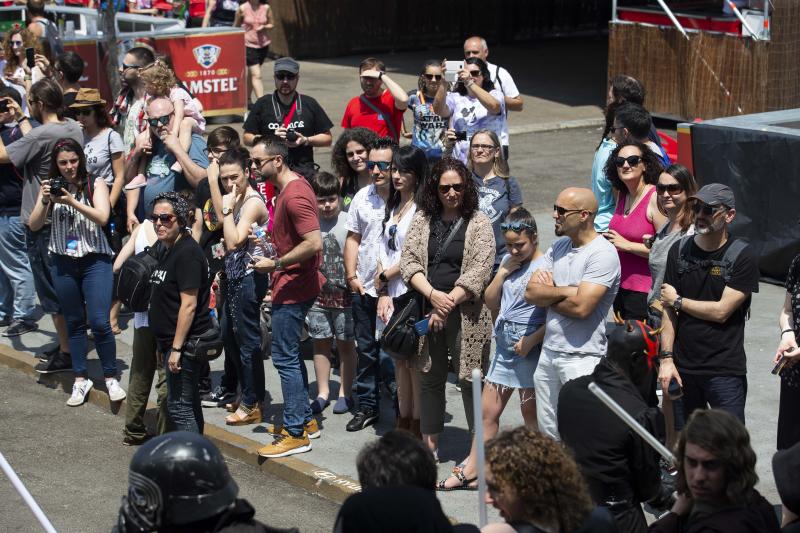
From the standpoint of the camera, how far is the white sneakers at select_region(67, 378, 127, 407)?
A: 8484mm

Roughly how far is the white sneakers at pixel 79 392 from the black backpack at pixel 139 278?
157 centimetres

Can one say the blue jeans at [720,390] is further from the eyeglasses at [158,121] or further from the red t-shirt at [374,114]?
the eyeglasses at [158,121]

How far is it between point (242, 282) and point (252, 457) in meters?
1.11

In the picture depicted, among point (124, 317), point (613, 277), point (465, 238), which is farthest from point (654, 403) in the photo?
point (124, 317)

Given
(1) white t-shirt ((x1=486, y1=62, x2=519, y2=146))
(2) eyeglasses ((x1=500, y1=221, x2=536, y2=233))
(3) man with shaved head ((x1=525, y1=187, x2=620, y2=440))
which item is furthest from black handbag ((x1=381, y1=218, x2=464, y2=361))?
(1) white t-shirt ((x1=486, y1=62, x2=519, y2=146))

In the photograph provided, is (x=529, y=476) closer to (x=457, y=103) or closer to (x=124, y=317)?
(x=457, y=103)

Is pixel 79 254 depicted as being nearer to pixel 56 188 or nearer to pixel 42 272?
pixel 56 188

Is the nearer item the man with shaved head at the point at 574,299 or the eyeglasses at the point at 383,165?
the man with shaved head at the point at 574,299

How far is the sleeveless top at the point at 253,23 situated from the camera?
17875mm

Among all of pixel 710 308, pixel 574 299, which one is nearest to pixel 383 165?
pixel 574 299

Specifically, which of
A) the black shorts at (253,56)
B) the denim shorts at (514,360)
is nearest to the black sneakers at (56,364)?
the denim shorts at (514,360)

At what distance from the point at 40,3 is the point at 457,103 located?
683 cm

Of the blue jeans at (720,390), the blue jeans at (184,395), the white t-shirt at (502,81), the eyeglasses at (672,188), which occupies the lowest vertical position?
the blue jeans at (184,395)

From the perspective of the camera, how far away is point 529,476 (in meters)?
3.89
